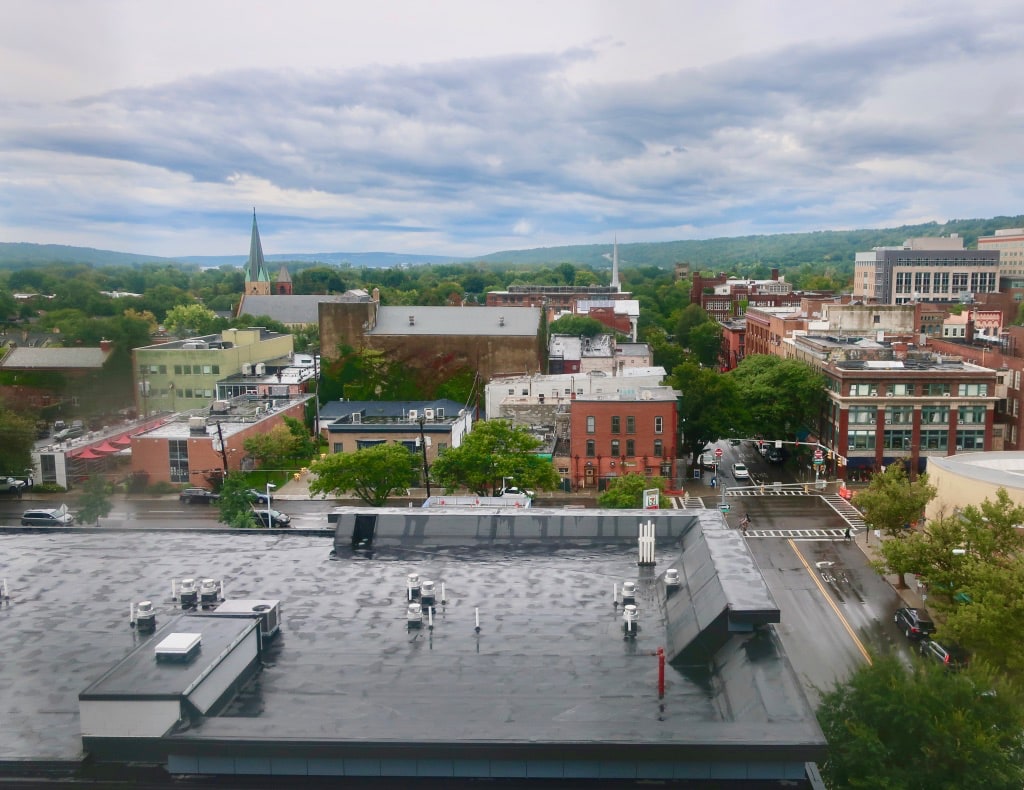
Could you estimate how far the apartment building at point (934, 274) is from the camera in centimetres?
8338

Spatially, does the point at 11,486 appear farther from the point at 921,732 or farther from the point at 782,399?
the point at 921,732

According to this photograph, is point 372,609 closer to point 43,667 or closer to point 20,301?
point 43,667

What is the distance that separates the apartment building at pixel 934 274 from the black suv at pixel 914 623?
7000cm

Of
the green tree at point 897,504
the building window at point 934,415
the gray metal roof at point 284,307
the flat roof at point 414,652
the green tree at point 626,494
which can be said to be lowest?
the green tree at point 626,494

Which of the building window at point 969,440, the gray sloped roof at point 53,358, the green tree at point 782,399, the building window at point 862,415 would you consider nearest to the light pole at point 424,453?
the gray sloped roof at point 53,358

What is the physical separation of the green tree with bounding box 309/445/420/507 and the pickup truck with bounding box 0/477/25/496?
11.1 metres

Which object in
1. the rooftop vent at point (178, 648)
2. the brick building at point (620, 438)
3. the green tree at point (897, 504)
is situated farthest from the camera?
the brick building at point (620, 438)

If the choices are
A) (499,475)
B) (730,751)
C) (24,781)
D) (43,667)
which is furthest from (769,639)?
(499,475)

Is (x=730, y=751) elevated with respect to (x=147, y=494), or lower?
elevated

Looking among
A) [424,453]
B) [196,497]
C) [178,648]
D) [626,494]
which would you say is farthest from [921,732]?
[196,497]

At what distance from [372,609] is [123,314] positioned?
1041 centimetres

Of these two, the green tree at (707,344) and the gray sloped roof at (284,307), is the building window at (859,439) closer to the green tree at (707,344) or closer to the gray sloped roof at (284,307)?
the green tree at (707,344)

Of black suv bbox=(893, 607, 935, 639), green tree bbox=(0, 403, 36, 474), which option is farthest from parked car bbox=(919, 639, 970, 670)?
green tree bbox=(0, 403, 36, 474)

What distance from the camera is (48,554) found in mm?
12562
